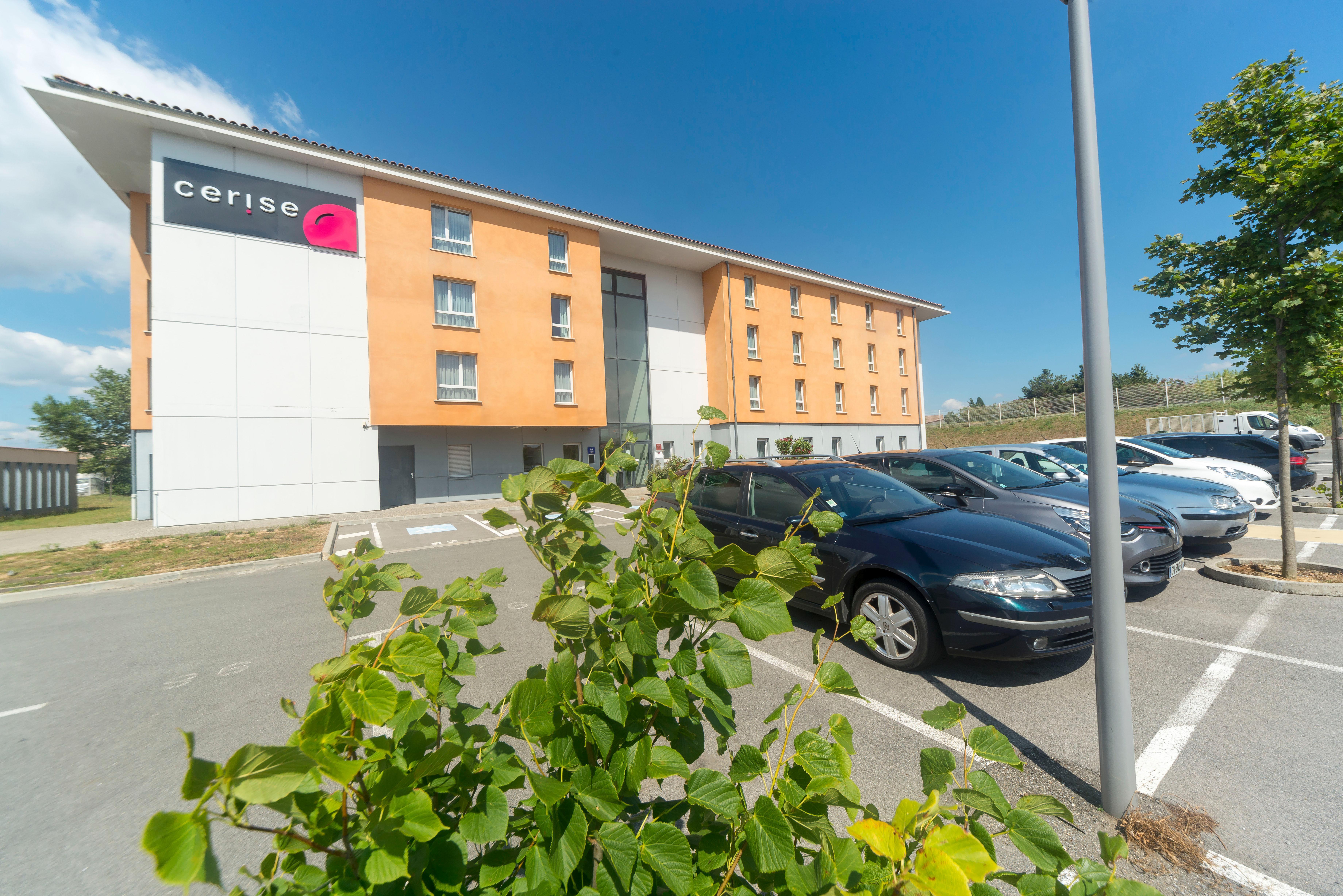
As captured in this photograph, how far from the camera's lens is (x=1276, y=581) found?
546cm

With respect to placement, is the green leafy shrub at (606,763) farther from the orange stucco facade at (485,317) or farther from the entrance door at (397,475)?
the entrance door at (397,475)

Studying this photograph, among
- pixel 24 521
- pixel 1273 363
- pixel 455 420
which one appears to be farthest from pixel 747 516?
pixel 24 521

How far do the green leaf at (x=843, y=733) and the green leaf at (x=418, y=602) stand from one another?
0.94 meters

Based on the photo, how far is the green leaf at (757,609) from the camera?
107 centimetres

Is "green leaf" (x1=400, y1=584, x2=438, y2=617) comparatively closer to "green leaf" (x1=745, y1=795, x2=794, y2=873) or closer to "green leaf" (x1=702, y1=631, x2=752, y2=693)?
"green leaf" (x1=702, y1=631, x2=752, y2=693)

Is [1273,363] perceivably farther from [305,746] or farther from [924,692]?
[305,746]

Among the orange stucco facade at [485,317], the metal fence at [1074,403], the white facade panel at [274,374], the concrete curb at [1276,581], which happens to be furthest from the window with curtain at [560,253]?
the metal fence at [1074,403]

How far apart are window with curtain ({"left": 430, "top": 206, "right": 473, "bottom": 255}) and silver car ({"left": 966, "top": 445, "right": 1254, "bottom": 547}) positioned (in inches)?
681

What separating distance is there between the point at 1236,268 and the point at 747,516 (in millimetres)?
6196

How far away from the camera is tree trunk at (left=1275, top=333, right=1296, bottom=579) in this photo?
5445mm

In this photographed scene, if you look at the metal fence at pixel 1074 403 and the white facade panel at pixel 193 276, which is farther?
the metal fence at pixel 1074 403

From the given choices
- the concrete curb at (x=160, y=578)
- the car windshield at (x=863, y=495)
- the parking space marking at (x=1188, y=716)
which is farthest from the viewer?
the concrete curb at (x=160, y=578)

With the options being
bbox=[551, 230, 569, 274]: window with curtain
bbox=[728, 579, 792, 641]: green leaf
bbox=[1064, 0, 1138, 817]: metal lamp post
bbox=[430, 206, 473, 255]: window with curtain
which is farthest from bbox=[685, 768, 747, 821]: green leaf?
bbox=[551, 230, 569, 274]: window with curtain

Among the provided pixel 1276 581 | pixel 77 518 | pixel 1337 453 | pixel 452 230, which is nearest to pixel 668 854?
pixel 1276 581
